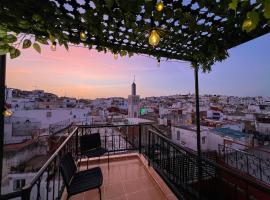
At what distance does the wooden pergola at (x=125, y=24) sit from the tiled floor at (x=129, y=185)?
199 centimetres

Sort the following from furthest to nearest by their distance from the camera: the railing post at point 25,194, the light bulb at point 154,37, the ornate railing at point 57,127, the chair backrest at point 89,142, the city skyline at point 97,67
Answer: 1. the ornate railing at point 57,127
2. the chair backrest at point 89,142
3. the city skyline at point 97,67
4. the light bulb at point 154,37
5. the railing post at point 25,194

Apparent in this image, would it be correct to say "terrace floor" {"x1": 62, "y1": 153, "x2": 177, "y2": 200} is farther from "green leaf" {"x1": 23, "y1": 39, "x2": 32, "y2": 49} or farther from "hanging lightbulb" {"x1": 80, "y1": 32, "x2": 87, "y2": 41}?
"hanging lightbulb" {"x1": 80, "y1": 32, "x2": 87, "y2": 41}

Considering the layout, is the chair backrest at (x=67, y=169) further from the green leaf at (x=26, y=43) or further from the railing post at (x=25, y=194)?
the green leaf at (x=26, y=43)

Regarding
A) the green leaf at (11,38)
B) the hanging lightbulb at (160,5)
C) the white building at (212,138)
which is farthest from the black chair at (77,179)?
the white building at (212,138)

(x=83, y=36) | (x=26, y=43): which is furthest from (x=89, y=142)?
(x=26, y=43)

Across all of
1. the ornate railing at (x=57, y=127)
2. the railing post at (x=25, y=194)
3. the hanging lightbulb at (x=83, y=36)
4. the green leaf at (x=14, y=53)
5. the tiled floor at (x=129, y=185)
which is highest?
the hanging lightbulb at (x=83, y=36)

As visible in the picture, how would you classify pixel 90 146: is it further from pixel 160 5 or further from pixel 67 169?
pixel 160 5

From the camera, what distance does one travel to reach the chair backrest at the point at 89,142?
3894 mm

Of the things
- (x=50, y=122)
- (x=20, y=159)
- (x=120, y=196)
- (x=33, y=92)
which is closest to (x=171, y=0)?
(x=120, y=196)

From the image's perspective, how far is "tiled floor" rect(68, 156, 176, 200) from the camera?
9.42 ft

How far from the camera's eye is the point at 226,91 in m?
64.1

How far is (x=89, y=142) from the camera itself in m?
3.99

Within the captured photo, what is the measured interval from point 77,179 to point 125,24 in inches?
86.9

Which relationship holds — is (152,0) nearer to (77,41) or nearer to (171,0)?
(171,0)
